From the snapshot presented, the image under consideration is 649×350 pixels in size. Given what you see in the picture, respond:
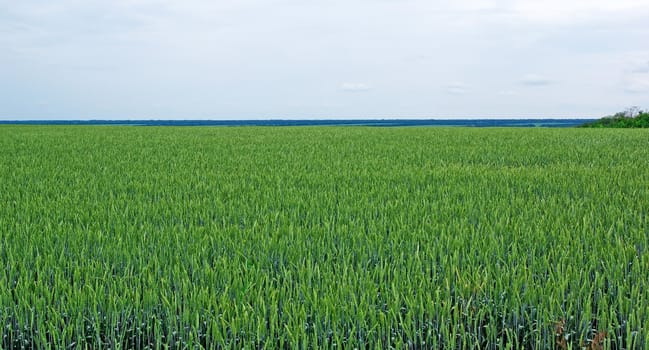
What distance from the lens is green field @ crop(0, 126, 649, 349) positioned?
211 centimetres

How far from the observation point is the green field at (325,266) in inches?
→ 83.2

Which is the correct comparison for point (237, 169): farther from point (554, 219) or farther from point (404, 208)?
point (554, 219)

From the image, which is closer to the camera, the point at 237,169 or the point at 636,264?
the point at 636,264

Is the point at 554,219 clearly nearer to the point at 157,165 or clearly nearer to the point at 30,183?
the point at 30,183

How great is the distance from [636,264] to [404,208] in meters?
1.89

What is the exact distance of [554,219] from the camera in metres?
4.05

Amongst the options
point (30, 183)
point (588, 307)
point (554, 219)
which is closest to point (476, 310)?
point (588, 307)

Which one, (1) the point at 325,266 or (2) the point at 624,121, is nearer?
(1) the point at 325,266

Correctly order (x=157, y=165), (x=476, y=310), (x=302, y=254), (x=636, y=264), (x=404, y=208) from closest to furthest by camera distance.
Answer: (x=476, y=310) → (x=636, y=264) → (x=302, y=254) → (x=404, y=208) → (x=157, y=165)

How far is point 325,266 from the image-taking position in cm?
270

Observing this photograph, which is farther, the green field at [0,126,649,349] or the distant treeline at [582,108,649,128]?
the distant treeline at [582,108,649,128]

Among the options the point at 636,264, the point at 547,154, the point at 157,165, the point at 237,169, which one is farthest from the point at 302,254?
the point at 547,154

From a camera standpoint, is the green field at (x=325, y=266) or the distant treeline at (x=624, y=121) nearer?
the green field at (x=325, y=266)

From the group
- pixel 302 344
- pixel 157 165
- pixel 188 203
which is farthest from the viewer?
pixel 157 165
